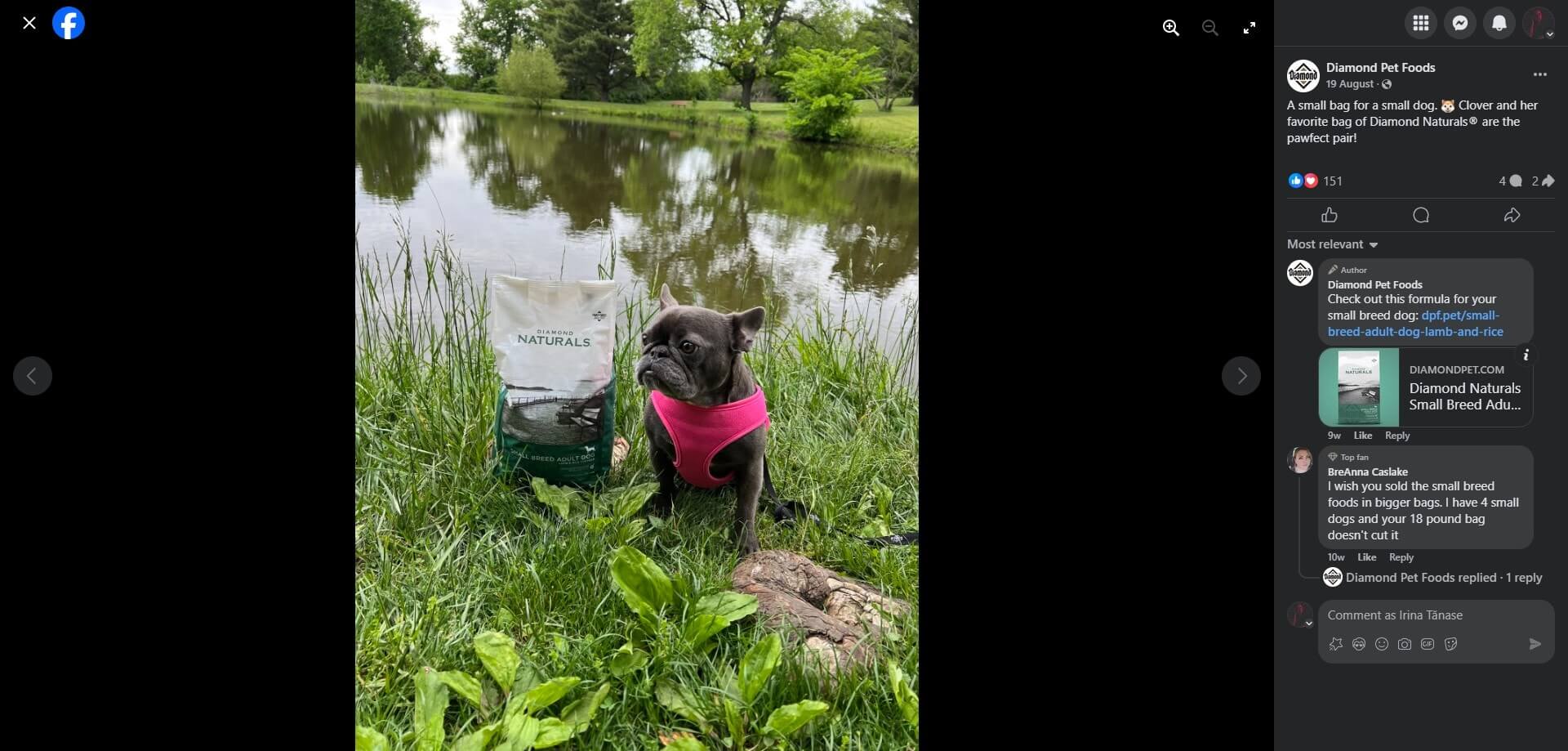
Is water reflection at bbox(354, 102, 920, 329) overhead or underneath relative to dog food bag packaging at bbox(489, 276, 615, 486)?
overhead

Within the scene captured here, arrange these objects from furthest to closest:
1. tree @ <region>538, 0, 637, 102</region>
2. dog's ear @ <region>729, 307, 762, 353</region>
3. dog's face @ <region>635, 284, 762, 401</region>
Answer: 1. tree @ <region>538, 0, 637, 102</region>
2. dog's ear @ <region>729, 307, 762, 353</region>
3. dog's face @ <region>635, 284, 762, 401</region>

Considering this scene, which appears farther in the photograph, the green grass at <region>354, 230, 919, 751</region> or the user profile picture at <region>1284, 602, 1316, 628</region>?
the green grass at <region>354, 230, 919, 751</region>

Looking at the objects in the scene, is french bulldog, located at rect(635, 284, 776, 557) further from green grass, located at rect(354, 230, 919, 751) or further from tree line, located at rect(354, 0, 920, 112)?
tree line, located at rect(354, 0, 920, 112)

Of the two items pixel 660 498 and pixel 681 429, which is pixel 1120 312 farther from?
pixel 660 498

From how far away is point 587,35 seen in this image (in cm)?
1310

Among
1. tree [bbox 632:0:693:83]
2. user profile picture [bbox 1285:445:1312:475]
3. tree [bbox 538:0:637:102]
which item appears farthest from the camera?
tree [bbox 632:0:693:83]

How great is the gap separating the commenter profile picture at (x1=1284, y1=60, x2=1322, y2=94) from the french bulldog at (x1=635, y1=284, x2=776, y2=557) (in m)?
1.63

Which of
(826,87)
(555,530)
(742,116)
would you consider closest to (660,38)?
(826,87)

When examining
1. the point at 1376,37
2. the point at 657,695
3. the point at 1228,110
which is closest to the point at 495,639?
the point at 657,695

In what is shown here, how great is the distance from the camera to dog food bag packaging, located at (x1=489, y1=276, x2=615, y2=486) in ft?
8.60

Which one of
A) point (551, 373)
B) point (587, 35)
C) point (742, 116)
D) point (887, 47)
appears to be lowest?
point (551, 373)

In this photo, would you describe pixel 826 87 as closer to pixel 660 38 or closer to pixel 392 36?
pixel 660 38

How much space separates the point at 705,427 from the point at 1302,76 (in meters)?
1.81
